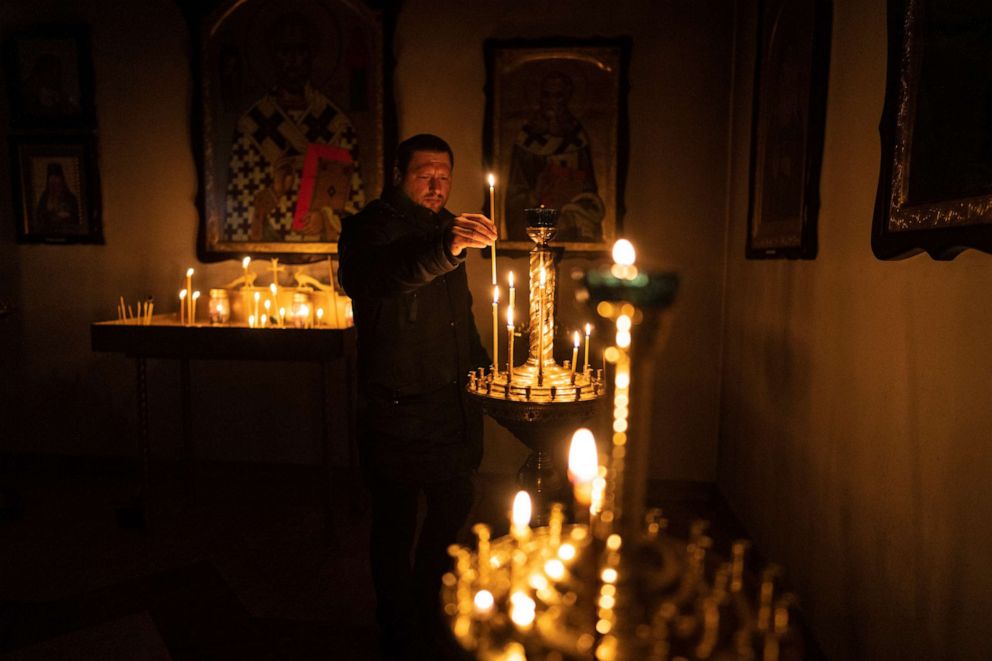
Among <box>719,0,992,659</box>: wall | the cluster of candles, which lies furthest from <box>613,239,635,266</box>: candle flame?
the cluster of candles

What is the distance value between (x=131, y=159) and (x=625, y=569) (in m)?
4.55

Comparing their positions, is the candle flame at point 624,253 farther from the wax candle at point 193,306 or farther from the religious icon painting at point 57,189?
the religious icon painting at point 57,189

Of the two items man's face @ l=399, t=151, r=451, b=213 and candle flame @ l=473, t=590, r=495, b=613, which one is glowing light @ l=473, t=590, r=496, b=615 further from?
man's face @ l=399, t=151, r=451, b=213

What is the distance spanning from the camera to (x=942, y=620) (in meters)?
1.47

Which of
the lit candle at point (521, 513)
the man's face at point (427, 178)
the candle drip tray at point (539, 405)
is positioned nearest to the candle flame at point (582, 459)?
the lit candle at point (521, 513)

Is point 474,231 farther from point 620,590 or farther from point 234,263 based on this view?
point 234,263

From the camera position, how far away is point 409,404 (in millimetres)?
2174

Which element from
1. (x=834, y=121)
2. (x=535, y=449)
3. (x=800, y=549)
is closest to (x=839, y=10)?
(x=834, y=121)

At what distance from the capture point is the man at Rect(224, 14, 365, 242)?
13.3 ft

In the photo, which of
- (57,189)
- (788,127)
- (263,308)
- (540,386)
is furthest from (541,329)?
(57,189)

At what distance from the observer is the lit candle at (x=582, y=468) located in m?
0.72

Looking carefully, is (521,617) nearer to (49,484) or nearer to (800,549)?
(800,549)

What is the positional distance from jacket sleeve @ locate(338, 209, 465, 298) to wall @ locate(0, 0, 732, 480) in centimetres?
197

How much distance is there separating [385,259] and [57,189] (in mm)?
3529
